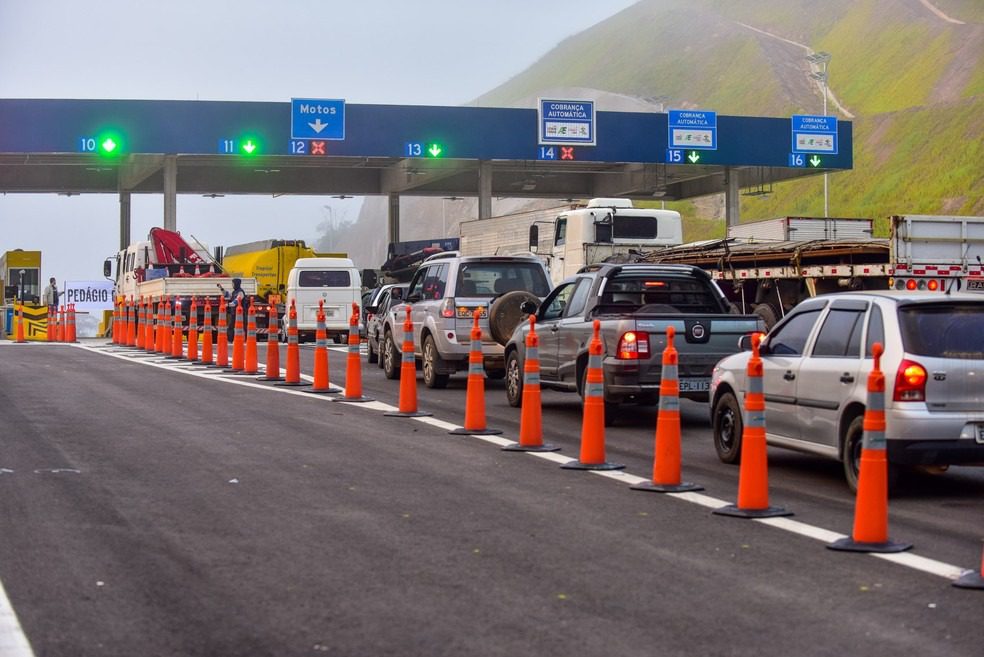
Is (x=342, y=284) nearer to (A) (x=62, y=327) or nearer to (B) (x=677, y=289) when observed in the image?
(A) (x=62, y=327)

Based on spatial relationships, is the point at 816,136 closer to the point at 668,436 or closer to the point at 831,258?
the point at 831,258

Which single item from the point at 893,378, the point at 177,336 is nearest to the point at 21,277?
the point at 177,336

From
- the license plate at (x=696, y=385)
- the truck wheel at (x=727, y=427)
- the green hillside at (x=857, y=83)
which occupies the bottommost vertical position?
the truck wheel at (x=727, y=427)

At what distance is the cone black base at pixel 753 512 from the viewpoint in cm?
952

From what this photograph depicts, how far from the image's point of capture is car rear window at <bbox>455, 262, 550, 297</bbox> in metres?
20.9

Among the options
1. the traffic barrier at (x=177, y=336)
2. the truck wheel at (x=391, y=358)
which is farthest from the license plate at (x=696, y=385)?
the traffic barrier at (x=177, y=336)

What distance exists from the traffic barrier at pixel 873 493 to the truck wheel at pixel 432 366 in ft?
40.9

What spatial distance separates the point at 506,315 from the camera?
18.9 m

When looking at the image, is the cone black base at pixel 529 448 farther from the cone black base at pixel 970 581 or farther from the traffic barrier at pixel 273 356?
the traffic barrier at pixel 273 356

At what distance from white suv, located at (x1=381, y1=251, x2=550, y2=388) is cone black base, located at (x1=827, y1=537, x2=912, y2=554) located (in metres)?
11.4

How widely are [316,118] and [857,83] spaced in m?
95.2

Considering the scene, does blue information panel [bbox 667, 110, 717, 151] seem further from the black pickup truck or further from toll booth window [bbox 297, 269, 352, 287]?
the black pickup truck

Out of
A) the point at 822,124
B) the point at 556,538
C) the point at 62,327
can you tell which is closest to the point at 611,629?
the point at 556,538

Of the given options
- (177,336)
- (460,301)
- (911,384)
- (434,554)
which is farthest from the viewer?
(177,336)
